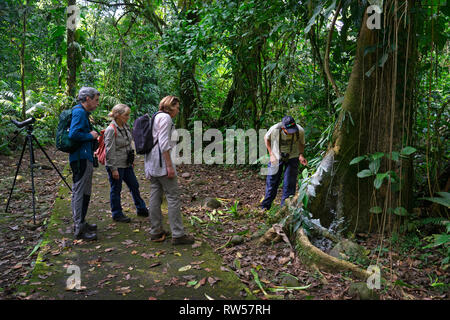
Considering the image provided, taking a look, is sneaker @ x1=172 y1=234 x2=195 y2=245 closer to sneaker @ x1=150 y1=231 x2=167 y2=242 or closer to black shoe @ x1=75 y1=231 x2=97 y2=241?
sneaker @ x1=150 y1=231 x2=167 y2=242

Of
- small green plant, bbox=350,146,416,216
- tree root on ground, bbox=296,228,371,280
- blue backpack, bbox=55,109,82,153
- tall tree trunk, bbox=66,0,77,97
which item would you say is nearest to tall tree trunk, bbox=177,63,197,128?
tall tree trunk, bbox=66,0,77,97

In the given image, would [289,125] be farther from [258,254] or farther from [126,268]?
[126,268]

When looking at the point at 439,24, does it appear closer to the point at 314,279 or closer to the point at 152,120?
the point at 314,279

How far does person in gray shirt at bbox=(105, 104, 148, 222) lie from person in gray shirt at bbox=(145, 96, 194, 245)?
830 millimetres

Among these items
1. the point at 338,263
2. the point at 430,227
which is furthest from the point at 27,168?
the point at 430,227

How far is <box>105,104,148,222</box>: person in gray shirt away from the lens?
15.3 feet

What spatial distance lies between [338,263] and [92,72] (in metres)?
12.6

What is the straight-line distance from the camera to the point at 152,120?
4039 millimetres

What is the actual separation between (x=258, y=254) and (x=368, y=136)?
191 cm

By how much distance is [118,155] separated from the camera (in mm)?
4770

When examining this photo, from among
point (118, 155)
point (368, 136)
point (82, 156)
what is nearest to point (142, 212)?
point (118, 155)

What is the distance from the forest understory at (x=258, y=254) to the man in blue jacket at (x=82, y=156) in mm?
609

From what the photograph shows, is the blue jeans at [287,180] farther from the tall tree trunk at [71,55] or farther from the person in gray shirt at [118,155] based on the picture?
the tall tree trunk at [71,55]

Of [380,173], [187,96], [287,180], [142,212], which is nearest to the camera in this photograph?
[380,173]
